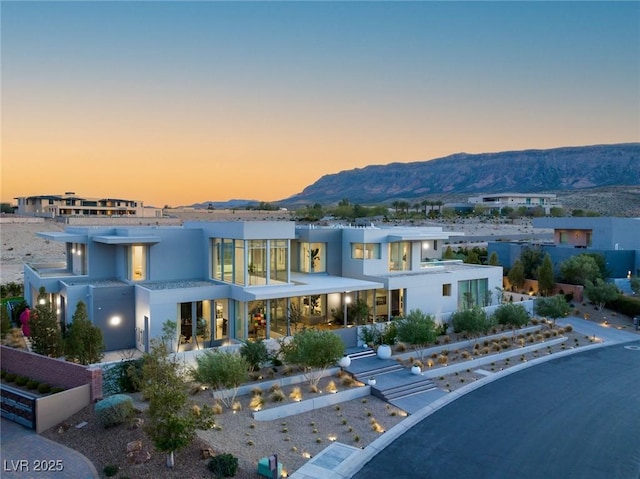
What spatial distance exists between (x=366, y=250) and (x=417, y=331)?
6.82 meters

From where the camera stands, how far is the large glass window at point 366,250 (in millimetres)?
24922

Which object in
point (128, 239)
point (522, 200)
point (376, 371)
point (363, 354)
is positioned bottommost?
point (376, 371)

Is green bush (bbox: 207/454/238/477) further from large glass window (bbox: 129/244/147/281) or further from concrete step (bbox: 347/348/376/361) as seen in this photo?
large glass window (bbox: 129/244/147/281)

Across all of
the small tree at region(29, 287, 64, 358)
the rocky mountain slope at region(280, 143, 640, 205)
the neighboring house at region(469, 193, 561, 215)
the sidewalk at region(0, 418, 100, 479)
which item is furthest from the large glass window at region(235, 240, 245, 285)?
the rocky mountain slope at region(280, 143, 640, 205)

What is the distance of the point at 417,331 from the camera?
19094mm

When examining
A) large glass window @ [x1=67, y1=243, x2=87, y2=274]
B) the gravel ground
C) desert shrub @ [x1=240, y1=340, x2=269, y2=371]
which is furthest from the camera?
large glass window @ [x1=67, y1=243, x2=87, y2=274]

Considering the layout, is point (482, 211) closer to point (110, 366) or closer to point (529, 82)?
point (529, 82)

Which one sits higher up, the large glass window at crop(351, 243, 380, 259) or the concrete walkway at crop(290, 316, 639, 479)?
the large glass window at crop(351, 243, 380, 259)

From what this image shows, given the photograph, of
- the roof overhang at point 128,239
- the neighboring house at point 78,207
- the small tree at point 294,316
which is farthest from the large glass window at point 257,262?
the neighboring house at point 78,207

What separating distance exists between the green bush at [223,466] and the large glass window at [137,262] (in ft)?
43.0

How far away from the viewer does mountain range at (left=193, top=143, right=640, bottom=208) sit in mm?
156875

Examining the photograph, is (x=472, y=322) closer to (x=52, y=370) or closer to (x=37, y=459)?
(x=52, y=370)

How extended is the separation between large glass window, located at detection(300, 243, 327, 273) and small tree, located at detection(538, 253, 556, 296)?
17393 mm

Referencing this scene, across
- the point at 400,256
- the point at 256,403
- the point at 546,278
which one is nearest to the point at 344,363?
the point at 256,403
